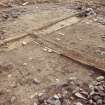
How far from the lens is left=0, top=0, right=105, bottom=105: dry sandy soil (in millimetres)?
3367

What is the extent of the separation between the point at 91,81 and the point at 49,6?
12.0ft

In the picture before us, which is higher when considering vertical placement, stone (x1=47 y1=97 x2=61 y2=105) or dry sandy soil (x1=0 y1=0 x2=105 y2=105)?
dry sandy soil (x1=0 y1=0 x2=105 y2=105)

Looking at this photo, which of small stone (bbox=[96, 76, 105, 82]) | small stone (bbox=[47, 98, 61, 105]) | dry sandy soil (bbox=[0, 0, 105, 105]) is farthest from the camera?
small stone (bbox=[96, 76, 105, 82])

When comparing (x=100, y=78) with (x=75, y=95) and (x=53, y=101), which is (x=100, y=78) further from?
(x=53, y=101)

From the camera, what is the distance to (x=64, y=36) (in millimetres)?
5047

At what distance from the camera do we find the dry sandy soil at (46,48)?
3367mm

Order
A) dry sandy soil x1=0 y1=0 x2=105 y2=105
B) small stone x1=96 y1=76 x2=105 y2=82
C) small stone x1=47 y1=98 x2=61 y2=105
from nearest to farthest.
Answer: small stone x1=47 y1=98 x2=61 y2=105 → dry sandy soil x1=0 y1=0 x2=105 y2=105 → small stone x1=96 y1=76 x2=105 y2=82

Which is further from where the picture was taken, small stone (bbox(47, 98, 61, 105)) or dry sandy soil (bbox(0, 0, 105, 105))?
dry sandy soil (bbox(0, 0, 105, 105))

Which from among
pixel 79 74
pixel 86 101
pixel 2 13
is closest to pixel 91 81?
pixel 79 74

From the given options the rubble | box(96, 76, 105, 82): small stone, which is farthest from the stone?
box(96, 76, 105, 82): small stone

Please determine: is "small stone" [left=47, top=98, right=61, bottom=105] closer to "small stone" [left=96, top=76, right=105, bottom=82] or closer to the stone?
the stone

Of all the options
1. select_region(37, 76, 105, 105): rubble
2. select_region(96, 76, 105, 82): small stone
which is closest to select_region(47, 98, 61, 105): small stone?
select_region(37, 76, 105, 105): rubble

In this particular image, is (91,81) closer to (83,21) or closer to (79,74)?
(79,74)

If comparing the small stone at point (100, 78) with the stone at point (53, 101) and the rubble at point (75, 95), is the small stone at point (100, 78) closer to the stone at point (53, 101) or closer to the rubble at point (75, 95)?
the rubble at point (75, 95)
